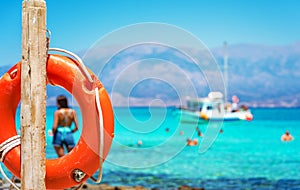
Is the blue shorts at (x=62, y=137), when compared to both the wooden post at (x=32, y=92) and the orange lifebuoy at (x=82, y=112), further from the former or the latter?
the wooden post at (x=32, y=92)

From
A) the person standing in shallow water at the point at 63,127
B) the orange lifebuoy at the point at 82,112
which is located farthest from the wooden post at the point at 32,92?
the person standing in shallow water at the point at 63,127

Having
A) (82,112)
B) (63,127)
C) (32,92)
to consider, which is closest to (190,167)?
(63,127)

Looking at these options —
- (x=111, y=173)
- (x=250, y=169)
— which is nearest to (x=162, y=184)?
(x=111, y=173)

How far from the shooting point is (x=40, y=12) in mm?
3559

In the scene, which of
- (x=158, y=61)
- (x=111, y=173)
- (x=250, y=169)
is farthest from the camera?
(x=250, y=169)

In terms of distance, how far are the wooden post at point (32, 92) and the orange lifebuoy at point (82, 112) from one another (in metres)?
0.34

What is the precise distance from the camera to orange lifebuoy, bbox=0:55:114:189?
12.8 feet

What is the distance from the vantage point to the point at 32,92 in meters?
3.54

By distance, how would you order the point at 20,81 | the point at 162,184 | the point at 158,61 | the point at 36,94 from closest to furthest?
the point at 36,94, the point at 20,81, the point at 158,61, the point at 162,184

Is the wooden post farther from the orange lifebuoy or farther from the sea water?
the sea water

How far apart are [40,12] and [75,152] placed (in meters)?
1.08

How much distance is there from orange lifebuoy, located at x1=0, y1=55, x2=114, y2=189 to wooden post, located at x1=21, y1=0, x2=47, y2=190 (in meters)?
0.34

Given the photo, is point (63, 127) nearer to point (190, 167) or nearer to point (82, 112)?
point (82, 112)

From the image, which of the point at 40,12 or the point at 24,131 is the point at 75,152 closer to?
the point at 24,131
